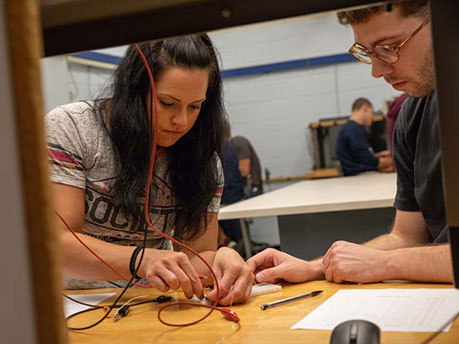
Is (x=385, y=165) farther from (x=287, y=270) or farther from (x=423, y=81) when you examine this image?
(x=287, y=270)

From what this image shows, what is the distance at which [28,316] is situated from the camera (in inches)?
16.7

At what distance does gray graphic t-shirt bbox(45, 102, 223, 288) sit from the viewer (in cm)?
130

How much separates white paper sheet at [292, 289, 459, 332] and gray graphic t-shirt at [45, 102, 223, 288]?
0.61 meters

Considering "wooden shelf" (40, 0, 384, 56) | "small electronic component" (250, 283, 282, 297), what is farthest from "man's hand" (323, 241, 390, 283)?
"wooden shelf" (40, 0, 384, 56)

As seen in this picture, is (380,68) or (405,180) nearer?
(380,68)

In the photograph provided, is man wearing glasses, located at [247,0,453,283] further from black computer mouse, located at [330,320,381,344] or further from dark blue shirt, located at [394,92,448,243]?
black computer mouse, located at [330,320,381,344]

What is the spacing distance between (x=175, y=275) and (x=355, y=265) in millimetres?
388

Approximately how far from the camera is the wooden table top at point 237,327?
79cm

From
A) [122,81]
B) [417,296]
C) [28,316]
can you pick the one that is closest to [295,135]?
[122,81]

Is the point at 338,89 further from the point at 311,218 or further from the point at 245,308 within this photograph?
the point at 245,308

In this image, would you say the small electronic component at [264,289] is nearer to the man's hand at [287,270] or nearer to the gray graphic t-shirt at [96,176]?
the man's hand at [287,270]

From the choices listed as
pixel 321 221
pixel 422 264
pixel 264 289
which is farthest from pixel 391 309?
pixel 321 221

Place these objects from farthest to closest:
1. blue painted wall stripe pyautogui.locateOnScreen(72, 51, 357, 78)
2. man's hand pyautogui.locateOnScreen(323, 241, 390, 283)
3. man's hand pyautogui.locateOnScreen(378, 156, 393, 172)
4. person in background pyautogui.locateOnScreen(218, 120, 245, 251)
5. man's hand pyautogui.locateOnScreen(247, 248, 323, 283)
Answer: blue painted wall stripe pyautogui.locateOnScreen(72, 51, 357, 78) → man's hand pyautogui.locateOnScreen(378, 156, 393, 172) → person in background pyautogui.locateOnScreen(218, 120, 245, 251) → man's hand pyautogui.locateOnScreen(247, 248, 323, 283) → man's hand pyautogui.locateOnScreen(323, 241, 390, 283)

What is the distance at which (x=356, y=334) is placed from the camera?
658mm
